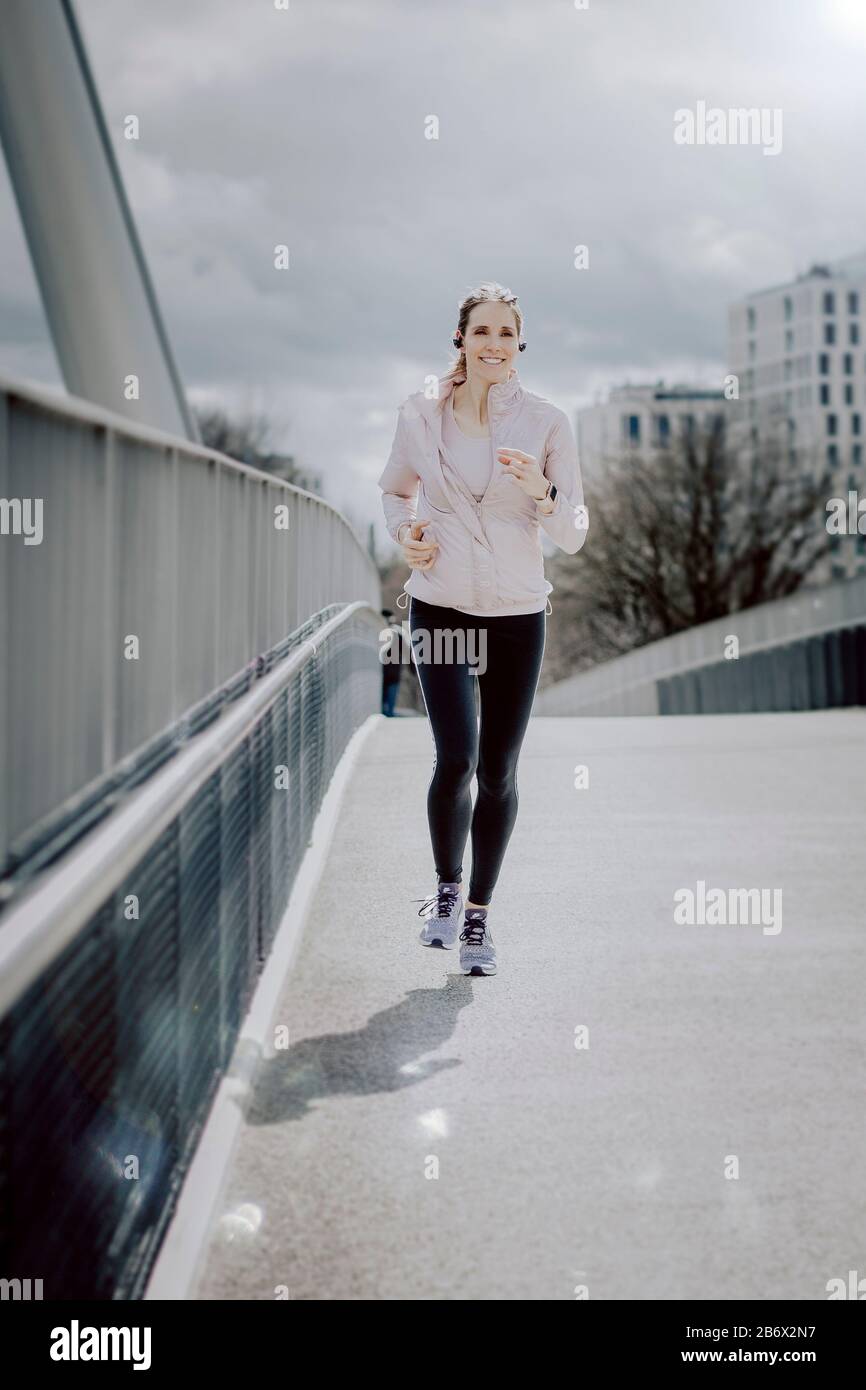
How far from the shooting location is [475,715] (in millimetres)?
5738

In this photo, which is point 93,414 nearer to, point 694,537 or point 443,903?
point 443,903

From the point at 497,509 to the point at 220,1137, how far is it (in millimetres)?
2319

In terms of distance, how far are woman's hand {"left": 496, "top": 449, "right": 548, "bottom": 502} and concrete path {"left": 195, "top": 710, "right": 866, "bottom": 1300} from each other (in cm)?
156

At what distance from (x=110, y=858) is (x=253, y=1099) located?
6.10 feet

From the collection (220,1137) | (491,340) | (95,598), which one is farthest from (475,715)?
(95,598)

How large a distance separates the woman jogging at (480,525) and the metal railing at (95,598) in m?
0.61

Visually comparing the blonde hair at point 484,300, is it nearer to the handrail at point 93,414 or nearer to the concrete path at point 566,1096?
the handrail at point 93,414

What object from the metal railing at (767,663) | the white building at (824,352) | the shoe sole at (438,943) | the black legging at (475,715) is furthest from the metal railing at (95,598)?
the white building at (824,352)

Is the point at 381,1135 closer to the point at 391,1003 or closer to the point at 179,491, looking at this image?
the point at 391,1003

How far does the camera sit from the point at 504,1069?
15.4 ft

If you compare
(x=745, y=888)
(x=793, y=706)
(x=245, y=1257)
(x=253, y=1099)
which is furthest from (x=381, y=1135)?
(x=793, y=706)

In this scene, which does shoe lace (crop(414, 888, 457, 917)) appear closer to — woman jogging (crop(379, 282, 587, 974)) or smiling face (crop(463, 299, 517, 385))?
woman jogging (crop(379, 282, 587, 974))

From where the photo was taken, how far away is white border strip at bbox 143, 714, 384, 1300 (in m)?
3.27

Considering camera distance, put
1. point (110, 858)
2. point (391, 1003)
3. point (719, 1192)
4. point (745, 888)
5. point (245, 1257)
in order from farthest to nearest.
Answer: point (745, 888) < point (391, 1003) < point (719, 1192) < point (245, 1257) < point (110, 858)
